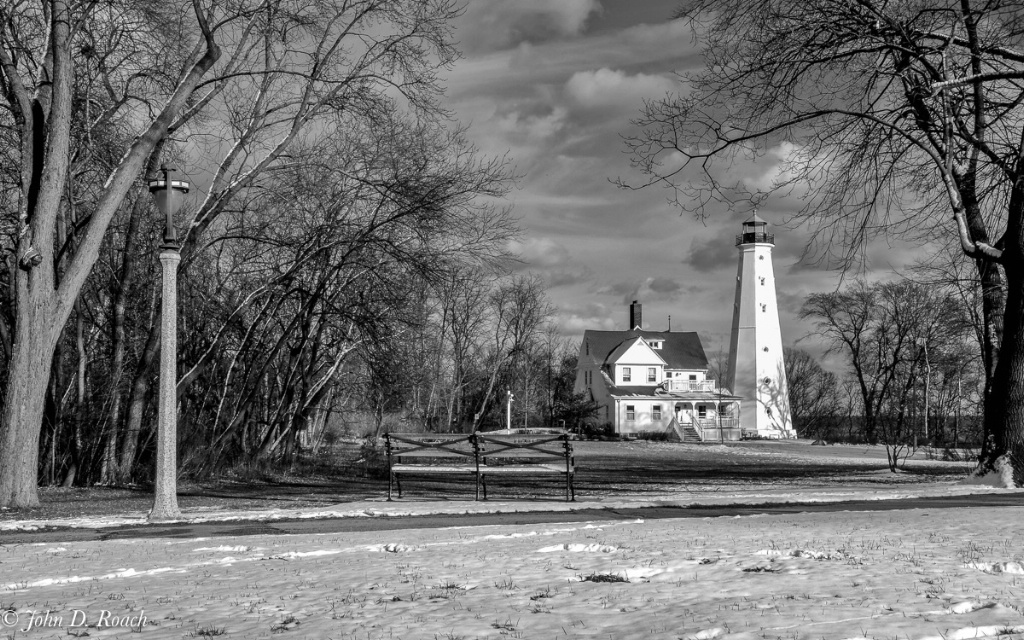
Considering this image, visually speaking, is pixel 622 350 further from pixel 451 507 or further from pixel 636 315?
pixel 451 507

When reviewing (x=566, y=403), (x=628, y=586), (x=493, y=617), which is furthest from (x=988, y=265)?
(x=566, y=403)

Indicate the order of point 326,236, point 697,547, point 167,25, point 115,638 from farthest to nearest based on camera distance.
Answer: point 326,236 < point 167,25 < point 697,547 < point 115,638

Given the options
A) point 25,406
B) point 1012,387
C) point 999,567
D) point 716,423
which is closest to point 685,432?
point 716,423

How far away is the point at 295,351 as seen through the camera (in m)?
22.8

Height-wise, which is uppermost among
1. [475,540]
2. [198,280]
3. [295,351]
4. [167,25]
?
[167,25]

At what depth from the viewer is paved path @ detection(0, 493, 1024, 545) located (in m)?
10.1

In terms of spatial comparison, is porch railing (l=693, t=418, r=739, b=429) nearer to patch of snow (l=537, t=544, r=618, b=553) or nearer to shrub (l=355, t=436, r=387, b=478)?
shrub (l=355, t=436, r=387, b=478)

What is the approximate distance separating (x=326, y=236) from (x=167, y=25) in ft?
16.5

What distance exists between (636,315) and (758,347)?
17.9 meters

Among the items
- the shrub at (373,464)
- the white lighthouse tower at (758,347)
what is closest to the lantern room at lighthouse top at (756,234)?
the white lighthouse tower at (758,347)

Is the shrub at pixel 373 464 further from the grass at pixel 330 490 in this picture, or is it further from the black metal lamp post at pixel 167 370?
the black metal lamp post at pixel 167 370

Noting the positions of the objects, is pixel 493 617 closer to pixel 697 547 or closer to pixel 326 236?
pixel 697 547

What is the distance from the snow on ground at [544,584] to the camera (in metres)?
5.08

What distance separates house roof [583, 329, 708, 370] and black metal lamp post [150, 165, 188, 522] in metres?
69.4
